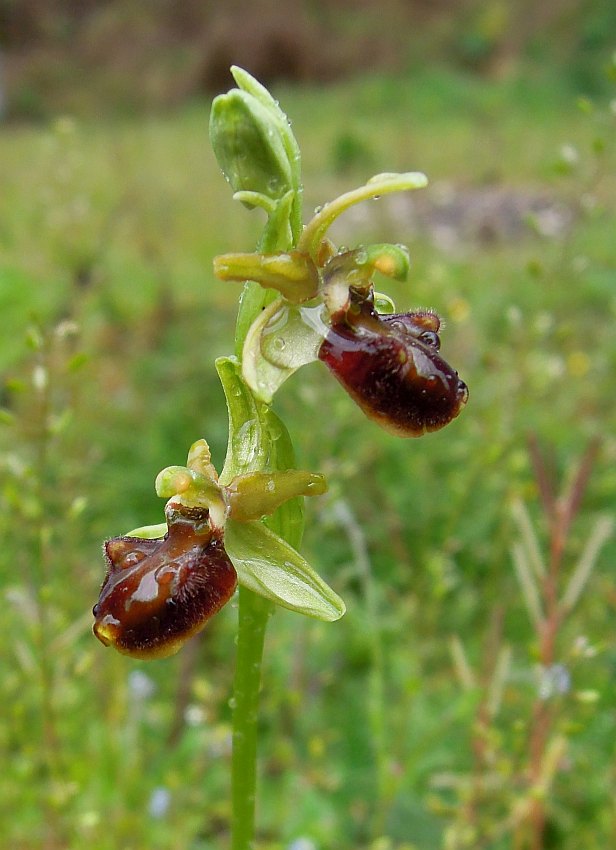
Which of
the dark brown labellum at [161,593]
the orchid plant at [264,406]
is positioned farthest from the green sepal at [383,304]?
the dark brown labellum at [161,593]

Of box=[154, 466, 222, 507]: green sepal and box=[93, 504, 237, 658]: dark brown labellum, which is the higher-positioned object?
box=[154, 466, 222, 507]: green sepal

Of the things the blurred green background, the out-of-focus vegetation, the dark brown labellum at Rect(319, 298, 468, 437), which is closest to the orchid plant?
the dark brown labellum at Rect(319, 298, 468, 437)

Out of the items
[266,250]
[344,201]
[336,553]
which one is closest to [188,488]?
[266,250]

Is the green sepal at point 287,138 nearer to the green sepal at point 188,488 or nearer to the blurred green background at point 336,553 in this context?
the green sepal at point 188,488

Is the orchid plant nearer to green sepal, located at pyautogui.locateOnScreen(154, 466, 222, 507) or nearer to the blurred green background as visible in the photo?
green sepal, located at pyautogui.locateOnScreen(154, 466, 222, 507)

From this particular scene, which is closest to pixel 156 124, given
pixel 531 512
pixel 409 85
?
pixel 409 85

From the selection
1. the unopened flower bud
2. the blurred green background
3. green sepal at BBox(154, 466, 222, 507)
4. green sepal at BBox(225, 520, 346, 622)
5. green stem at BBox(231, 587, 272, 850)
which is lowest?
the blurred green background
